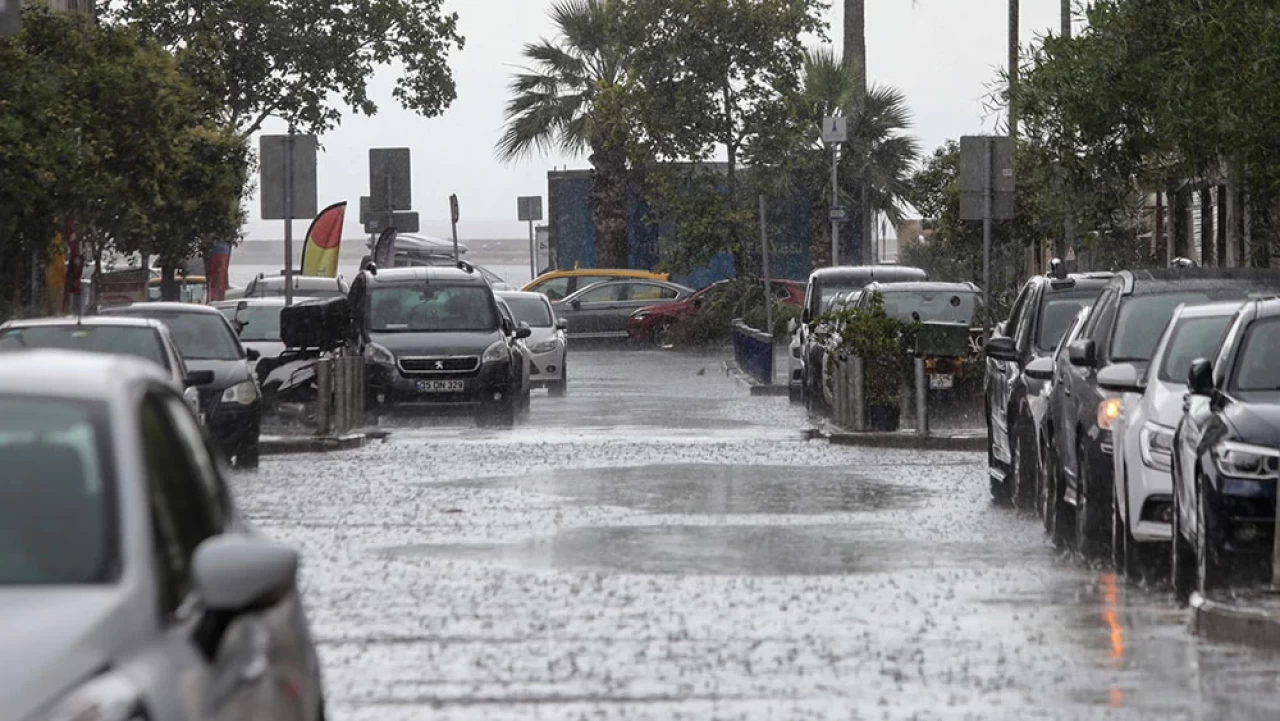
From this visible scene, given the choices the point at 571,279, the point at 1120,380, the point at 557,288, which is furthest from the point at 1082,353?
the point at 557,288

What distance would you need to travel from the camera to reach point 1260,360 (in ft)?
45.9

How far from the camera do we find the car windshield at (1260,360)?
45.2 feet

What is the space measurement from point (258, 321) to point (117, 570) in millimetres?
29733

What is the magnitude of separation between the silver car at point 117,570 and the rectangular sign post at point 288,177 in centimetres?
2426

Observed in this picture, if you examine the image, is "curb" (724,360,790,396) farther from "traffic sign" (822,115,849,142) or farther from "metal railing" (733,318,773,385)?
"traffic sign" (822,115,849,142)

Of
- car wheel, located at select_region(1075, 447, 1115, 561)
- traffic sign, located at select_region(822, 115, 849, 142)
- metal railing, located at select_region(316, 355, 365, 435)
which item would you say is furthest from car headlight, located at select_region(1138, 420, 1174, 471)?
traffic sign, located at select_region(822, 115, 849, 142)

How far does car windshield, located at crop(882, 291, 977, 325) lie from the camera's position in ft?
105

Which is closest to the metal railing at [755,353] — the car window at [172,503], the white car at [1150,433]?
the white car at [1150,433]

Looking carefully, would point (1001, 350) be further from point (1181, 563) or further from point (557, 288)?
point (557, 288)

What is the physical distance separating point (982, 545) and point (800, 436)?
1220 cm

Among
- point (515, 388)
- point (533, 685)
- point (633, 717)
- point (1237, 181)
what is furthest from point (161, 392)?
point (515, 388)

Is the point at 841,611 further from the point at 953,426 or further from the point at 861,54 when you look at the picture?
the point at 861,54

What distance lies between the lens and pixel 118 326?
22484 millimetres

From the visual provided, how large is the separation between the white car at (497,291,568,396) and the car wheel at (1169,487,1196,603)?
27.0 meters
